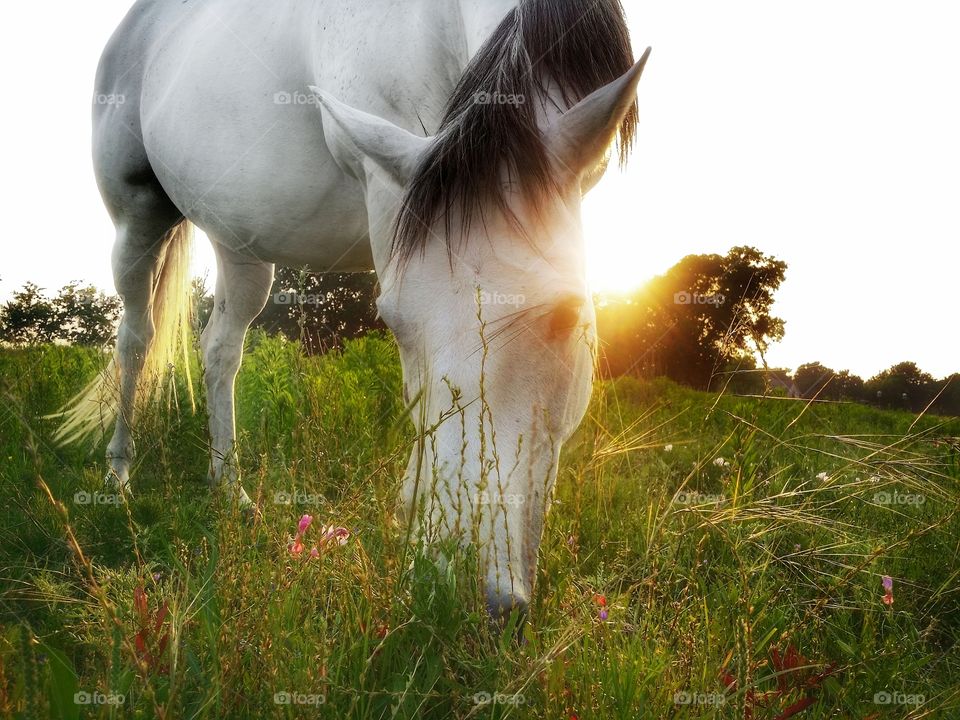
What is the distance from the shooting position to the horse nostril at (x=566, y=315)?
1.82m

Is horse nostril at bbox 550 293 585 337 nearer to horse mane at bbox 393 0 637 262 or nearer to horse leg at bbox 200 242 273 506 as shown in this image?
horse mane at bbox 393 0 637 262

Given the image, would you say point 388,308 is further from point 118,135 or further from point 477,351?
point 118,135

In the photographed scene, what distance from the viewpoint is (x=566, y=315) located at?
6.04 ft

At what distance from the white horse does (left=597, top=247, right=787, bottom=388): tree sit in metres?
0.54

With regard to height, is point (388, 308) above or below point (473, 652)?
above

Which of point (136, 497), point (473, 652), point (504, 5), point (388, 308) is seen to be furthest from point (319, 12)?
point (473, 652)

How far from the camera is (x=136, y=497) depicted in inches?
132

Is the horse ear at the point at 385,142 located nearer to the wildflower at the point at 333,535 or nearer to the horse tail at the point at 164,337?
the wildflower at the point at 333,535

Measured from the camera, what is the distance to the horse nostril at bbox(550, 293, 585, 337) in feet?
5.97

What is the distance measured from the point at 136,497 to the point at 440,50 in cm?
251

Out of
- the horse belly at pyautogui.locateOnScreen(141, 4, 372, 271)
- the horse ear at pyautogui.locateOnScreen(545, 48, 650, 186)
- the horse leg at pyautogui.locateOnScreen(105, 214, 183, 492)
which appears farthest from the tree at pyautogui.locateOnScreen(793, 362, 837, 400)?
the horse leg at pyautogui.locateOnScreen(105, 214, 183, 492)

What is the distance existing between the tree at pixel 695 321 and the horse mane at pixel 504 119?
0.68 meters

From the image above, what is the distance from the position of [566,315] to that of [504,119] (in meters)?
0.59

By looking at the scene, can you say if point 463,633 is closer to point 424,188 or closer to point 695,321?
point 424,188
